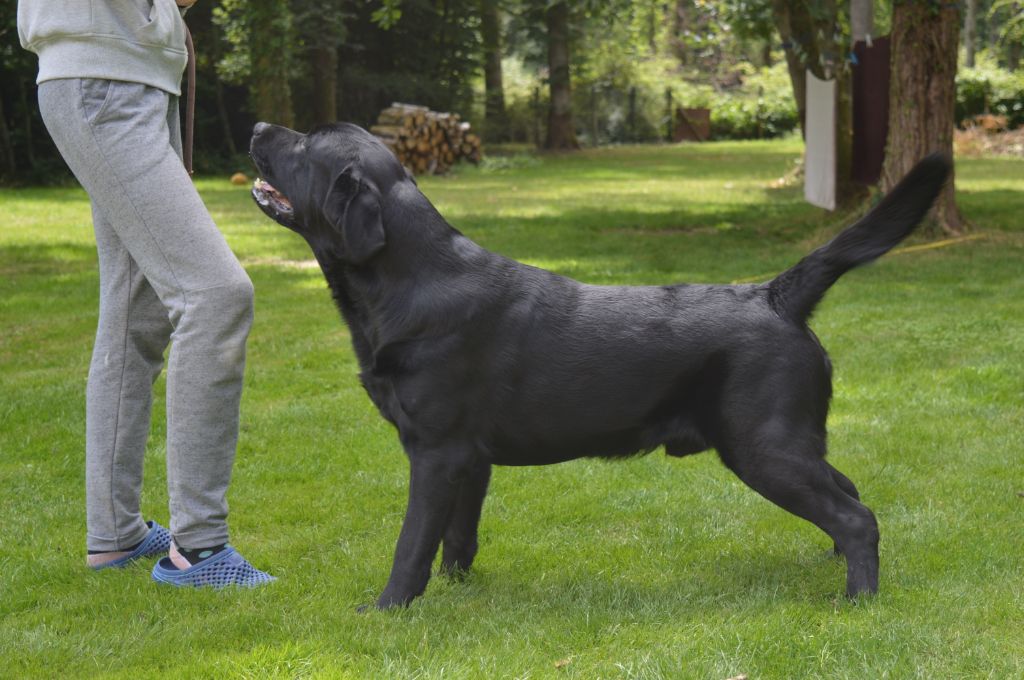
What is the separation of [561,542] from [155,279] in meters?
1.74

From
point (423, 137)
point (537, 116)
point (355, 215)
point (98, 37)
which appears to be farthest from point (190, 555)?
point (537, 116)

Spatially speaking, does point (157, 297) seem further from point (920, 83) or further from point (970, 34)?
point (970, 34)

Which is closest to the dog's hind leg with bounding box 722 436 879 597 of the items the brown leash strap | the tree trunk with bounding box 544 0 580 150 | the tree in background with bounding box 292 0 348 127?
the brown leash strap

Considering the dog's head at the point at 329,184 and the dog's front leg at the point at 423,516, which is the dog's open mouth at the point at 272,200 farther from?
the dog's front leg at the point at 423,516

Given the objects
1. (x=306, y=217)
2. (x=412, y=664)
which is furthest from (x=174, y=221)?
(x=412, y=664)

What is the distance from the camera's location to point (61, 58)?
133 inches

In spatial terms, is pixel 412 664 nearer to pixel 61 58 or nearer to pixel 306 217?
pixel 306 217

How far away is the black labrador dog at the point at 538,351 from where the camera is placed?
11.2 feet

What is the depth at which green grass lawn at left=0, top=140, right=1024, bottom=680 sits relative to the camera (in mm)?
3096

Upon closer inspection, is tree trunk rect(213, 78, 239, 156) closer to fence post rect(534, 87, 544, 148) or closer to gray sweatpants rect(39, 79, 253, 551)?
fence post rect(534, 87, 544, 148)

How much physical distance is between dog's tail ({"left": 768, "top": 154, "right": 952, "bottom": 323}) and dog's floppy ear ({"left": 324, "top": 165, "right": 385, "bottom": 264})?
4.03 feet

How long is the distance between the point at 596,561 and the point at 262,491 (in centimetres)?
159

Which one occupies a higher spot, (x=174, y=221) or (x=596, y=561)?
(x=174, y=221)

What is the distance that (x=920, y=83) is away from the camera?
10.9 metres
